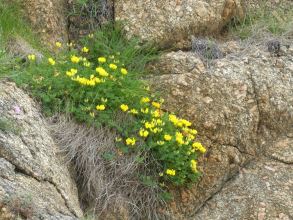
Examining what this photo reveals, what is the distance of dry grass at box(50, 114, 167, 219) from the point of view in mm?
4609

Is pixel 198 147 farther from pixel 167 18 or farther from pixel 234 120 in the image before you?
pixel 167 18

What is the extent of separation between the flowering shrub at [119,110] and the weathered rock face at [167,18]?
2.92 feet

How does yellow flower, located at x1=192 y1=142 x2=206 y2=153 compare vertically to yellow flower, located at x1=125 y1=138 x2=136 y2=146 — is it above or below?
Result: below

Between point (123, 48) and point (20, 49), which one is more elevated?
point (20, 49)

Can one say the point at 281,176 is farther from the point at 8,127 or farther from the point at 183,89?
the point at 8,127

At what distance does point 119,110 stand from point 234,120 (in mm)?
1035

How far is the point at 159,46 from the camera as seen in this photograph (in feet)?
19.4

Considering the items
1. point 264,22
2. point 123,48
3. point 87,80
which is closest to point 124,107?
point 87,80

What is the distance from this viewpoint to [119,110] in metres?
4.93

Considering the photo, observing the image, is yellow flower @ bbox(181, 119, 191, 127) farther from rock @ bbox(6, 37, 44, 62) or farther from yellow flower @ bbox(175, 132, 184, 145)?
rock @ bbox(6, 37, 44, 62)

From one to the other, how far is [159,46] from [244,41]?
33.6 inches

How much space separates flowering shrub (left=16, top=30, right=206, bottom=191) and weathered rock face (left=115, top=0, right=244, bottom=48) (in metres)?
0.89

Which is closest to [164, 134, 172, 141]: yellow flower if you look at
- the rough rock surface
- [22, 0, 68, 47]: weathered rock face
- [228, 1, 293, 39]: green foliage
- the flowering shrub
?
the flowering shrub

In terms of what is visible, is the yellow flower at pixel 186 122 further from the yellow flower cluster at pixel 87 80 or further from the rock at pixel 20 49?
the rock at pixel 20 49
